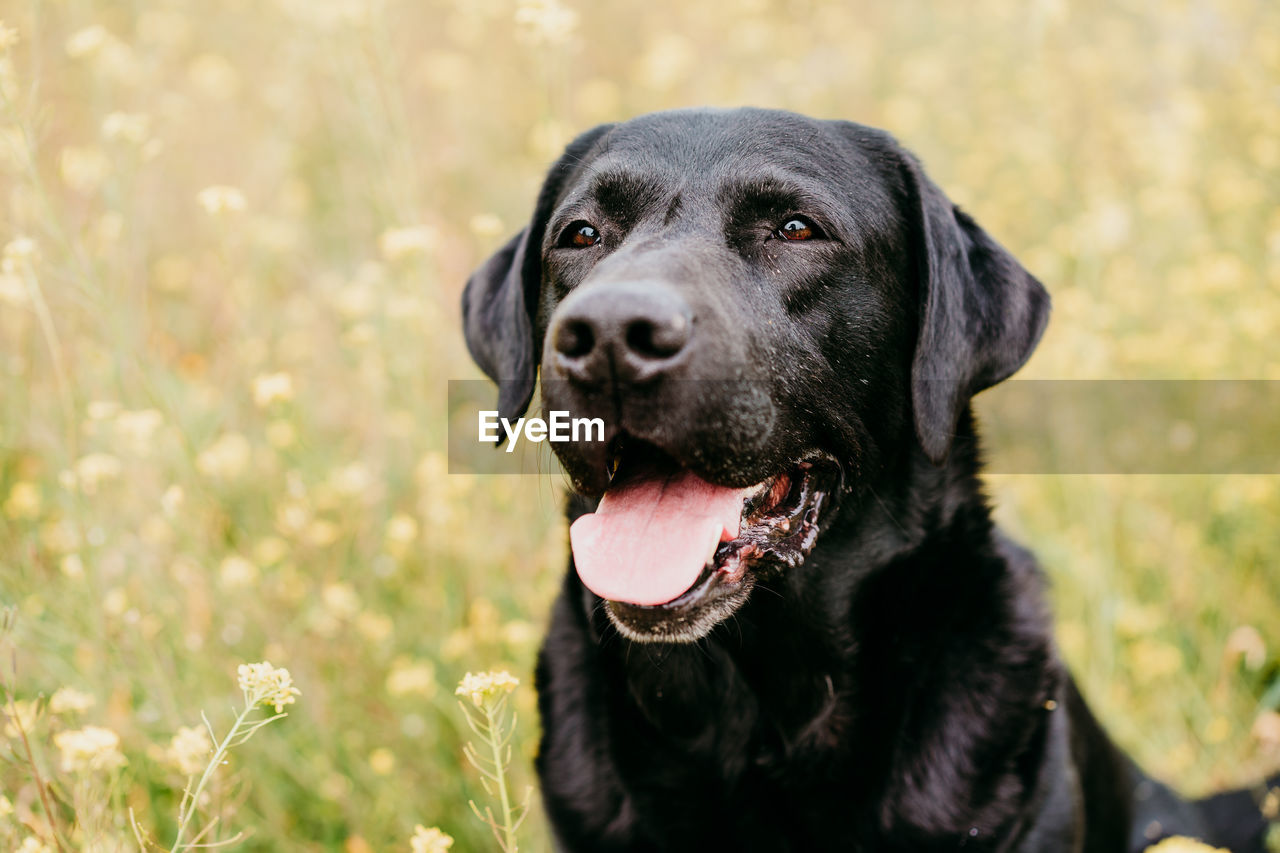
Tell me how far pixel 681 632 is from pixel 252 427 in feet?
9.15

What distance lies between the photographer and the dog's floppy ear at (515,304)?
2.61m

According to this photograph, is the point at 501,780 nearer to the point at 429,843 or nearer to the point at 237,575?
the point at 429,843

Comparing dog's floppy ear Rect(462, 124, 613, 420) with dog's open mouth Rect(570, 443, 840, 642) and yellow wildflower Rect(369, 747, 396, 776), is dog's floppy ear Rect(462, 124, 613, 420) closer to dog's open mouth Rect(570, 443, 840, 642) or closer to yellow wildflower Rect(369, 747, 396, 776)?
dog's open mouth Rect(570, 443, 840, 642)

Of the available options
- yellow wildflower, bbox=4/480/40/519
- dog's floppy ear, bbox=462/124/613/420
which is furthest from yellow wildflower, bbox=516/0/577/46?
yellow wildflower, bbox=4/480/40/519

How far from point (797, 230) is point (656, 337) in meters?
0.68

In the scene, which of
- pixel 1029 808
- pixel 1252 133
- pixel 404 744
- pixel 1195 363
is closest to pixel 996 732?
pixel 1029 808

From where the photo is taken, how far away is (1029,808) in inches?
88.9

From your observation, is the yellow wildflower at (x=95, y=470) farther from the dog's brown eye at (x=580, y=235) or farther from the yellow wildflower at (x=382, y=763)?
the dog's brown eye at (x=580, y=235)

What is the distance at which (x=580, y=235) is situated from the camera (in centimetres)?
238

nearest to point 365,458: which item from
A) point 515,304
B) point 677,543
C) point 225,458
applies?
point 225,458

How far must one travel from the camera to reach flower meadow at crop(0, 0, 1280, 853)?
2438 mm

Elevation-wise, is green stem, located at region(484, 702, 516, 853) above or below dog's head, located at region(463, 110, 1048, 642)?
below

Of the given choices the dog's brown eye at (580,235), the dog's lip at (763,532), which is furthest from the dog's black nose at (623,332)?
the dog's brown eye at (580,235)

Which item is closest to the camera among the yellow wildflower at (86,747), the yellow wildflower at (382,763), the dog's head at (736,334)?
the yellow wildflower at (86,747)
